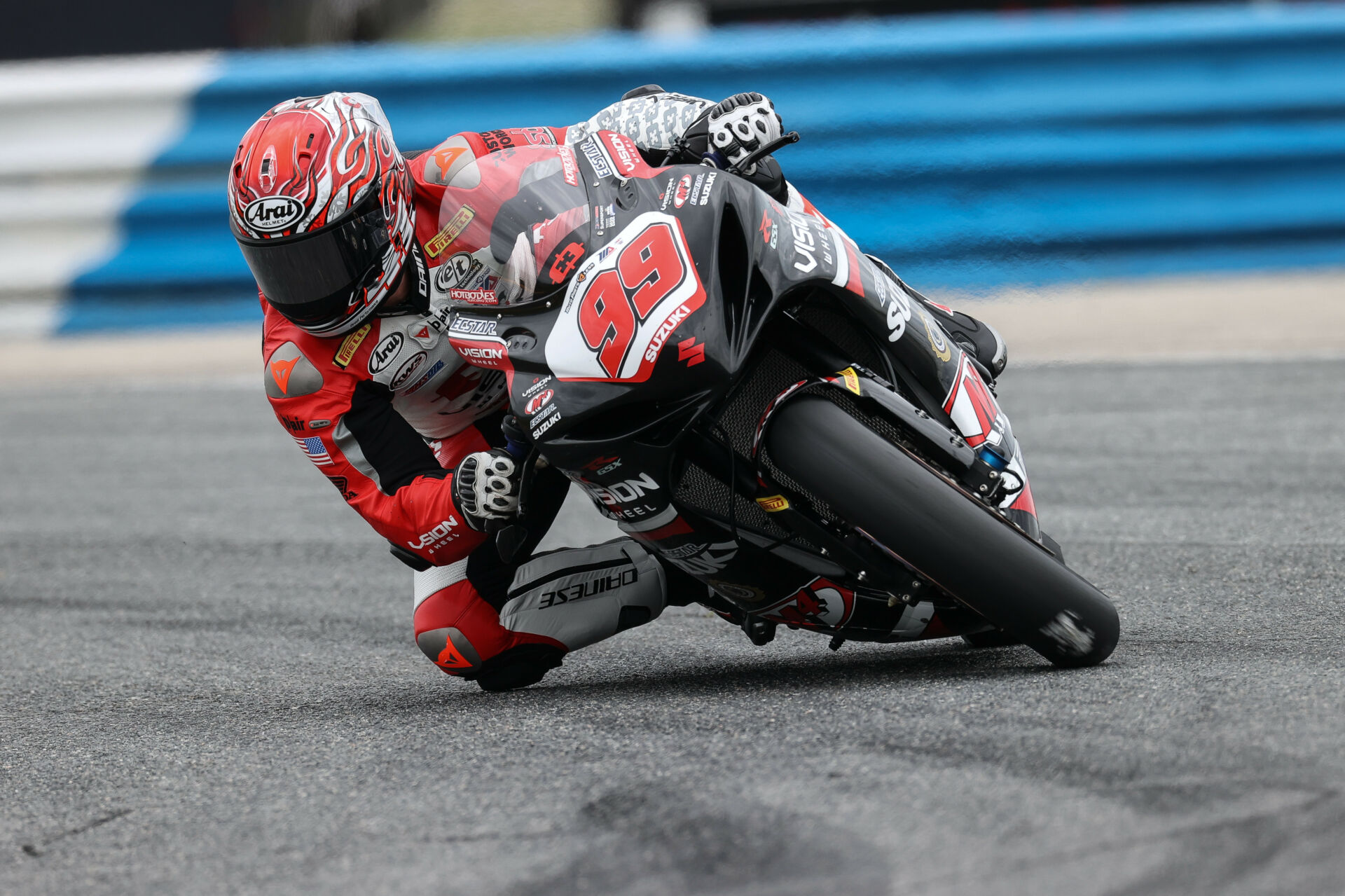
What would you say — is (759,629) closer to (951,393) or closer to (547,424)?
(951,393)

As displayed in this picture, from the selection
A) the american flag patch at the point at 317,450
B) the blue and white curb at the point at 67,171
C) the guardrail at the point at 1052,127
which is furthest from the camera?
the blue and white curb at the point at 67,171

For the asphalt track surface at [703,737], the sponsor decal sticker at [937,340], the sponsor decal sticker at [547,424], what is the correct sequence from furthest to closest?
the sponsor decal sticker at [937,340]
the sponsor decal sticker at [547,424]
the asphalt track surface at [703,737]

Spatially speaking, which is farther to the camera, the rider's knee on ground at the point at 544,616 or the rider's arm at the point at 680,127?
the rider's knee on ground at the point at 544,616

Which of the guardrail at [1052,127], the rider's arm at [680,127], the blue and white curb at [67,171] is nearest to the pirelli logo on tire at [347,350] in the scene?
the rider's arm at [680,127]

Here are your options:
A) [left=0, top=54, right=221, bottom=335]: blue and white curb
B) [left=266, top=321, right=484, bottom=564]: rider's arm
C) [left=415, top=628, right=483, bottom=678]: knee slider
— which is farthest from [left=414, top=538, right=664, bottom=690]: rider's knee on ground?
[left=0, top=54, right=221, bottom=335]: blue and white curb

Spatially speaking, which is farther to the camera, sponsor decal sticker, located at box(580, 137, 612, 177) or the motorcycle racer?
the motorcycle racer

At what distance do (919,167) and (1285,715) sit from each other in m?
7.01

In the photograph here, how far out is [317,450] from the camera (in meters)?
3.65

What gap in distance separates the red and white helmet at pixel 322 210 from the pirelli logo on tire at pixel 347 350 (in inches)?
2.8

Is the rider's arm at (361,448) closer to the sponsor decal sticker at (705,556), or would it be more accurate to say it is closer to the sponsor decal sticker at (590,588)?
the sponsor decal sticker at (590,588)

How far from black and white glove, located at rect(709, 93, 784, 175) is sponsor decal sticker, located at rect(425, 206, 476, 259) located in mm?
591

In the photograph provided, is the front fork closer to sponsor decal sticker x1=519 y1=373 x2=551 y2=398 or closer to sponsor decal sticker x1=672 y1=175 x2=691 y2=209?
sponsor decal sticker x1=672 y1=175 x2=691 y2=209

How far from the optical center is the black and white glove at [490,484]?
3.25m

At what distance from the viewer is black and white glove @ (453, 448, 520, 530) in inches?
128
